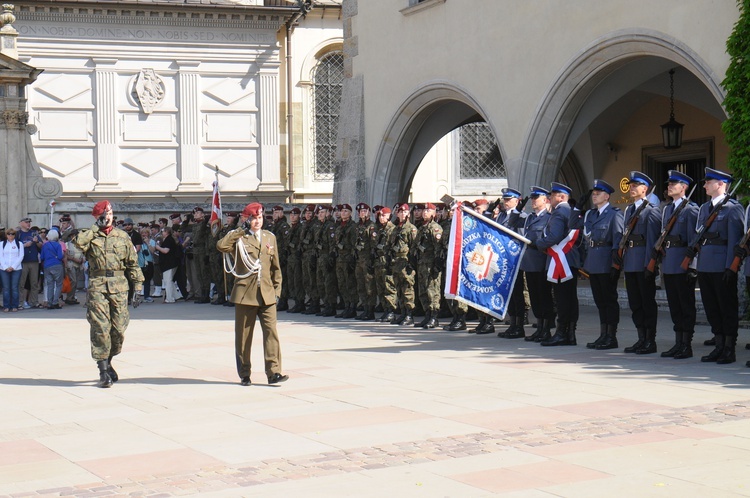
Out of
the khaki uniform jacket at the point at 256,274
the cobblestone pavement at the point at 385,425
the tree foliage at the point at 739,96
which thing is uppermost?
the tree foliage at the point at 739,96

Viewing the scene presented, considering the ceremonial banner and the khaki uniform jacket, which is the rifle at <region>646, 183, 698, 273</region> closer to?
the ceremonial banner

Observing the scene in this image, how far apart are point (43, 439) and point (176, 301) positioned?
52.3 feet

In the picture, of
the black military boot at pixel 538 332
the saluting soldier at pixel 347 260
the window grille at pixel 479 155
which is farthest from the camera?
the window grille at pixel 479 155

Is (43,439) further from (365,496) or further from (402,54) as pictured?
(402,54)

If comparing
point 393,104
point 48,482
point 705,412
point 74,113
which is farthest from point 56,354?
point 74,113

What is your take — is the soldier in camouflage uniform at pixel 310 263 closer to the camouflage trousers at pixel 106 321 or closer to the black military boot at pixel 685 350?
the camouflage trousers at pixel 106 321

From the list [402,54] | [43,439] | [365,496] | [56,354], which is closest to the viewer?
[365,496]

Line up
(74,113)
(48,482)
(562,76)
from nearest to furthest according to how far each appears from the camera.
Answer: (48,482), (562,76), (74,113)

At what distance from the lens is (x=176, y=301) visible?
79.9ft

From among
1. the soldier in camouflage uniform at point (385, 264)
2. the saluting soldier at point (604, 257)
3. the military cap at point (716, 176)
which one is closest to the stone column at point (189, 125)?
the soldier in camouflage uniform at point (385, 264)

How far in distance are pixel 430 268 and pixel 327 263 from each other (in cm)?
306

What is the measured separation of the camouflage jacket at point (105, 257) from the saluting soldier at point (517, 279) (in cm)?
517

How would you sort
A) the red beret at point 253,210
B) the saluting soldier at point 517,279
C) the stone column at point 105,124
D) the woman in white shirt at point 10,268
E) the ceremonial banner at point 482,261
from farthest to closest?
the stone column at point 105,124 → the woman in white shirt at point 10,268 → the saluting soldier at point 517,279 → the ceremonial banner at point 482,261 → the red beret at point 253,210

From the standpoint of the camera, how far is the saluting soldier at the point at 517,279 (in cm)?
1466
